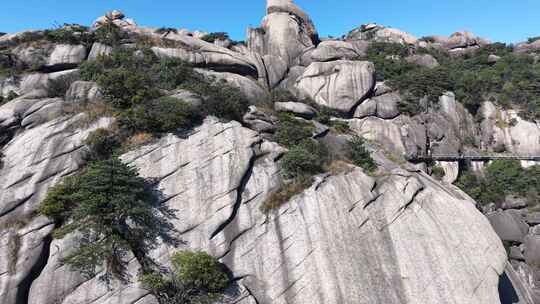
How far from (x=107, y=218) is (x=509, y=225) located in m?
36.5

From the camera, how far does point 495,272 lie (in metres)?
18.9

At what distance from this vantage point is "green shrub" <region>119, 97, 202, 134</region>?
23.0 m

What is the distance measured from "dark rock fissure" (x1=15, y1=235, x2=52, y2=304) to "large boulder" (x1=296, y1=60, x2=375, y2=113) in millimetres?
33652

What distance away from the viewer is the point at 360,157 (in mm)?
25828

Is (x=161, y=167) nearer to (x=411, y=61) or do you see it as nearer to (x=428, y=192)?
(x=428, y=192)

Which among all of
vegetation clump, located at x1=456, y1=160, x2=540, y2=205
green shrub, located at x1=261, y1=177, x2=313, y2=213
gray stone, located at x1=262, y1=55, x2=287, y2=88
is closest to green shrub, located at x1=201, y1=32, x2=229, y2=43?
gray stone, located at x1=262, y1=55, x2=287, y2=88

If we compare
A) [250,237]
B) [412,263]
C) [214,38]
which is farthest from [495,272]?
[214,38]

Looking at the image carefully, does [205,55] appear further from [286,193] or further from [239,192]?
[286,193]

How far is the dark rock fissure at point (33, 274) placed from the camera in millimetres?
16359

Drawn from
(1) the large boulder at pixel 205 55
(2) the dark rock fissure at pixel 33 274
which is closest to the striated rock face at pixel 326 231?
(2) the dark rock fissure at pixel 33 274

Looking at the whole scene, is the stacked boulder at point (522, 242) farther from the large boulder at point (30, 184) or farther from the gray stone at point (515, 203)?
the large boulder at point (30, 184)

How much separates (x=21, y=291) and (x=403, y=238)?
20068 millimetres

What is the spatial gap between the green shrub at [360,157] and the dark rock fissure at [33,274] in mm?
20049

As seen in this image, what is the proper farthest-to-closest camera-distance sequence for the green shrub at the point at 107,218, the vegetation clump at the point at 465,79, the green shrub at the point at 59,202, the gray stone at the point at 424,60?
the gray stone at the point at 424,60
the vegetation clump at the point at 465,79
the green shrub at the point at 59,202
the green shrub at the point at 107,218
